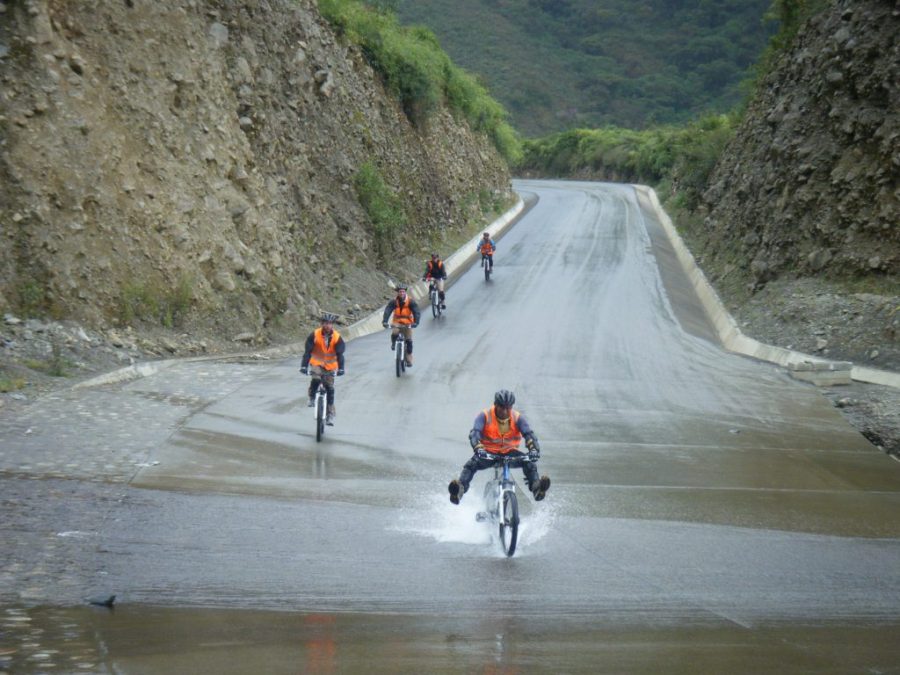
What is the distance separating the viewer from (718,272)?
120 feet

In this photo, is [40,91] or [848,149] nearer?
[40,91]

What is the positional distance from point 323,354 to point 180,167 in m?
10.6

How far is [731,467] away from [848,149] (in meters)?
18.5

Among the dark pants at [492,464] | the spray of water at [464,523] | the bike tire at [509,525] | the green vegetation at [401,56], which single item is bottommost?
the spray of water at [464,523]

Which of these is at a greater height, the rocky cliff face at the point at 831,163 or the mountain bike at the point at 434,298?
the rocky cliff face at the point at 831,163

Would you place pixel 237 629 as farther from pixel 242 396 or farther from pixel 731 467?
pixel 242 396

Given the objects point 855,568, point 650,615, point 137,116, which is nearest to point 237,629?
point 650,615

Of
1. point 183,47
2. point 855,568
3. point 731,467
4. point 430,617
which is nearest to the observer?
point 430,617

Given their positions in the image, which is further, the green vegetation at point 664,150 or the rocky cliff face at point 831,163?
the green vegetation at point 664,150

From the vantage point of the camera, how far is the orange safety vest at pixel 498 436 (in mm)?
11344

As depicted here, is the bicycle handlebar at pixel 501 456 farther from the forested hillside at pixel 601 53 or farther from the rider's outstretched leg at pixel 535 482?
the forested hillside at pixel 601 53

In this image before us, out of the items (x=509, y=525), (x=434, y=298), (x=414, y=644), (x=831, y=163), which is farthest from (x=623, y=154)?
(x=414, y=644)

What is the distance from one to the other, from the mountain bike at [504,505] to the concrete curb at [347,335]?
9.13 metres

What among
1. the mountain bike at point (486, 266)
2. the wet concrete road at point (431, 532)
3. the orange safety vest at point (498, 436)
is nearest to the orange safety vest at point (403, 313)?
the wet concrete road at point (431, 532)
